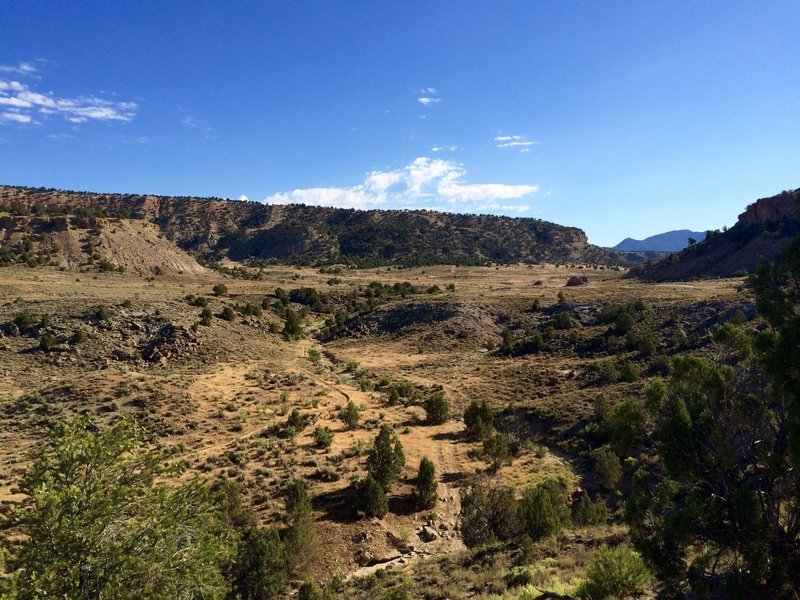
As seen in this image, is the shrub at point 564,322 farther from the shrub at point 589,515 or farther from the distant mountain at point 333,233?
the distant mountain at point 333,233

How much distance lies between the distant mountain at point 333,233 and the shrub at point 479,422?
262 ft

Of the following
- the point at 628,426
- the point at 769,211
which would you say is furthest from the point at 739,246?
the point at 628,426

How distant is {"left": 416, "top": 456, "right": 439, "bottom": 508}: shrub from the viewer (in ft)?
61.0

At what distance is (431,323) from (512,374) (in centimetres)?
1654

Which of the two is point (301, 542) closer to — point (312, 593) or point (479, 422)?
point (312, 593)

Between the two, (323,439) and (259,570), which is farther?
(323,439)

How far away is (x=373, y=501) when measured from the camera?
57.6 feet

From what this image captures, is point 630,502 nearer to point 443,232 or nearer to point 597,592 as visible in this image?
point 597,592

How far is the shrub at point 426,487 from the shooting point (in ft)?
61.0

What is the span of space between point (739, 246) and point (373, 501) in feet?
267

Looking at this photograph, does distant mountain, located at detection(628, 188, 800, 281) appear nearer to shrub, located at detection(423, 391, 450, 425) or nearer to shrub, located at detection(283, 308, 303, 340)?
shrub, located at detection(423, 391, 450, 425)

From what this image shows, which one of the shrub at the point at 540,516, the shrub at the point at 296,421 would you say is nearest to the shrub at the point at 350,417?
the shrub at the point at 296,421

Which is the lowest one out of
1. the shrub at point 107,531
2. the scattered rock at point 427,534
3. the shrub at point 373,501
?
the scattered rock at point 427,534

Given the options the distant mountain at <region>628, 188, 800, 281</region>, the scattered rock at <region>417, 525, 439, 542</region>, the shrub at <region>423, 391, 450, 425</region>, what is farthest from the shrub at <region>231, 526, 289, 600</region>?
the distant mountain at <region>628, 188, 800, 281</region>
